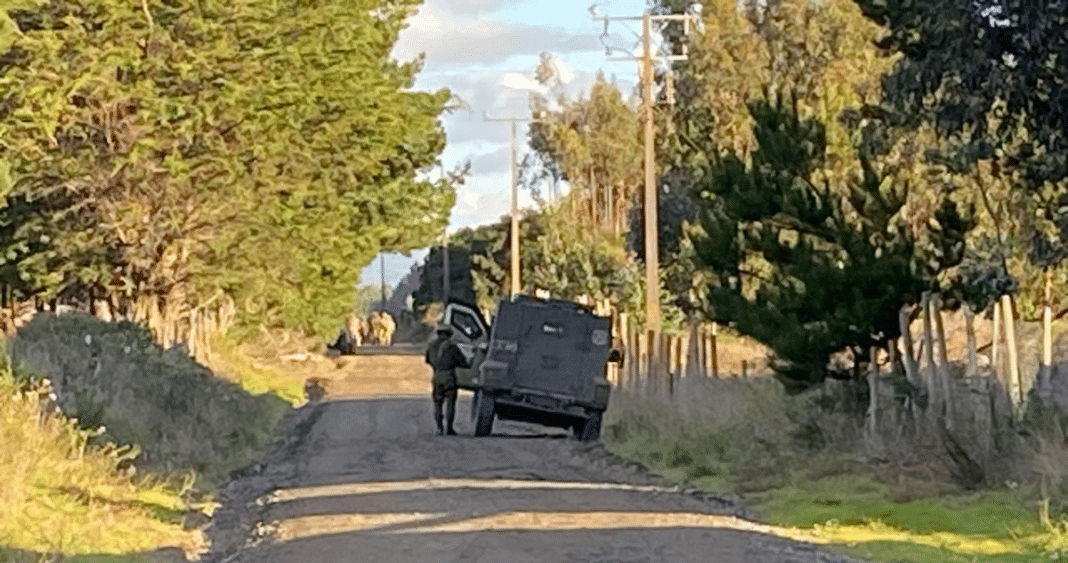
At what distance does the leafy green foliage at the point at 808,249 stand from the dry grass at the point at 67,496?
25.1 feet

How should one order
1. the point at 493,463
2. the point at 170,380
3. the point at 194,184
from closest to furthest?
1. the point at 493,463
2. the point at 170,380
3. the point at 194,184

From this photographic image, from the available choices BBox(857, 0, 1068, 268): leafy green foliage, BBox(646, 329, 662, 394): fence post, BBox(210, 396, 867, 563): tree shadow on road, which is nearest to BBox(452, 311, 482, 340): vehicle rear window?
BBox(646, 329, 662, 394): fence post

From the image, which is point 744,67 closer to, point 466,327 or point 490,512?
point 466,327

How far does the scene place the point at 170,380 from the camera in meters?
30.5

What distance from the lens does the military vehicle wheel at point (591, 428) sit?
29.9 metres

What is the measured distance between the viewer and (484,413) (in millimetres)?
30219

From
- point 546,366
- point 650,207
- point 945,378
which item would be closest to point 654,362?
point 546,366

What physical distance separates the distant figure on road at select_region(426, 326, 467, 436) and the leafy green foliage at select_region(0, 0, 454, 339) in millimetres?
7160

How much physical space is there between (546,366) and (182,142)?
10.8 m

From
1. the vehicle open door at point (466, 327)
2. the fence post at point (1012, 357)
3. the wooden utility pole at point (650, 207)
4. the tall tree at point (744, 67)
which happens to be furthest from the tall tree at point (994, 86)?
the tall tree at point (744, 67)

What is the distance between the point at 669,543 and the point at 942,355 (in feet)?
20.1

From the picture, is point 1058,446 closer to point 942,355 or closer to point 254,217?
point 942,355

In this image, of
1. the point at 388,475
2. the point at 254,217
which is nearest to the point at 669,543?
the point at 388,475

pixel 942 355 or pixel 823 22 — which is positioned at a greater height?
pixel 823 22
